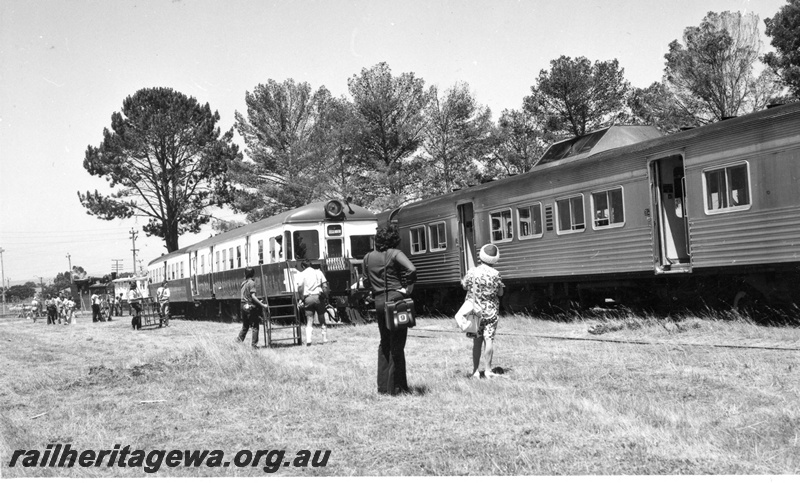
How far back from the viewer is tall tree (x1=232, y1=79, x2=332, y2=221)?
42.2 m

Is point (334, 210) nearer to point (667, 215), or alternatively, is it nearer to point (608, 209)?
point (608, 209)

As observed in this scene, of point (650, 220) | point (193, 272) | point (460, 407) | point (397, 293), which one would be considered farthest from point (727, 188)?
point (193, 272)

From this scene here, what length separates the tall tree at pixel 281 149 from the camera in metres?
42.2

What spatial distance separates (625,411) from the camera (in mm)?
7312

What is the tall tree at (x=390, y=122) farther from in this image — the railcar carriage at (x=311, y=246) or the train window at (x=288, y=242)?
the train window at (x=288, y=242)

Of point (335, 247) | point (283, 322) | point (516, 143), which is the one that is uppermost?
point (516, 143)

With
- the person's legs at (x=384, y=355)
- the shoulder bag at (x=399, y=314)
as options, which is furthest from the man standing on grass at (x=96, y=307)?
the shoulder bag at (x=399, y=314)

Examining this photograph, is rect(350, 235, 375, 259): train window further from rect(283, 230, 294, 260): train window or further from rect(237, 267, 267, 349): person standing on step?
rect(237, 267, 267, 349): person standing on step

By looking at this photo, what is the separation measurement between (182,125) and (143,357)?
28336 mm

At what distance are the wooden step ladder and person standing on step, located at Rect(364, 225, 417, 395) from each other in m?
6.57

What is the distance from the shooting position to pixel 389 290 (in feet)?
28.9

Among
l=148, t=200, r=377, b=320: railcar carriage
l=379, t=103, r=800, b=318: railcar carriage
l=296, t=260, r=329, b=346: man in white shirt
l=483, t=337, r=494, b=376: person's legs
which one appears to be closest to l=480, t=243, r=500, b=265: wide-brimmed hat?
l=483, t=337, r=494, b=376: person's legs

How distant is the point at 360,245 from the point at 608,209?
8352 millimetres

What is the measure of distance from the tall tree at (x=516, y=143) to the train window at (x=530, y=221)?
22.7 m
